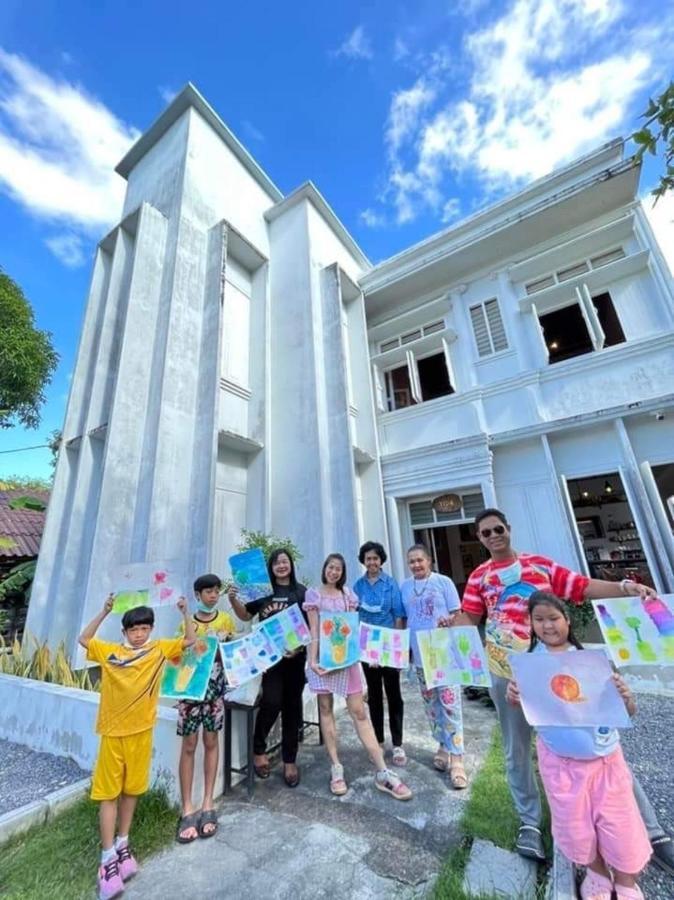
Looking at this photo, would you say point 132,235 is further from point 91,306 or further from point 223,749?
point 223,749

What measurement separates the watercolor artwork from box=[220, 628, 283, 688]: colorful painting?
2.21 metres

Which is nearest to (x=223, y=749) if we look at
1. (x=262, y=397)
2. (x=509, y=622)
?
(x=509, y=622)

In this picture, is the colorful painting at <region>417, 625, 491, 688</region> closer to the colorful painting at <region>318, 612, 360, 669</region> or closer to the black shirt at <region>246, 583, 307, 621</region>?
the colorful painting at <region>318, 612, 360, 669</region>

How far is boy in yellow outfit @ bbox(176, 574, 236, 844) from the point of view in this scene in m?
2.55

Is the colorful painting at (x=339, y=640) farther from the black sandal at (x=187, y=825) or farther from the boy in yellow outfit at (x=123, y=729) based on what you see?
the black sandal at (x=187, y=825)

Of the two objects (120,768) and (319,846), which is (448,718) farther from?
(120,768)

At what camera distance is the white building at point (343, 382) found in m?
5.94

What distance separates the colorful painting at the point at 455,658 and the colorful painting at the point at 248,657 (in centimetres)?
116

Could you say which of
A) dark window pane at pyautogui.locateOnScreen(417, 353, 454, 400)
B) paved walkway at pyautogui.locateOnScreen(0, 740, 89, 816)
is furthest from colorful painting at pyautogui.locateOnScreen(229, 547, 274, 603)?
dark window pane at pyautogui.locateOnScreen(417, 353, 454, 400)

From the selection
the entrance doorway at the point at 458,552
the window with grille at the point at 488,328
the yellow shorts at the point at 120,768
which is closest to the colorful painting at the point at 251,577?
the yellow shorts at the point at 120,768

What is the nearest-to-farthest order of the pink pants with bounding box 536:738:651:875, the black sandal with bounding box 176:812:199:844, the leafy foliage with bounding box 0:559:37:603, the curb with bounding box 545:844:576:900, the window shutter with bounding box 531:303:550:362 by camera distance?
the pink pants with bounding box 536:738:651:875, the curb with bounding box 545:844:576:900, the black sandal with bounding box 176:812:199:844, the window shutter with bounding box 531:303:550:362, the leafy foliage with bounding box 0:559:37:603

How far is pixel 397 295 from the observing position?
9.01 m

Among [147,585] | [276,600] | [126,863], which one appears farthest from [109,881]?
[276,600]

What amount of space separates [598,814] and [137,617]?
2713 mm
